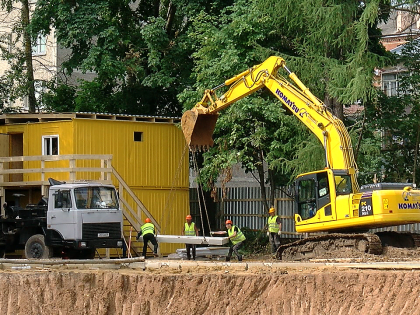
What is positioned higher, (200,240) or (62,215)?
(62,215)

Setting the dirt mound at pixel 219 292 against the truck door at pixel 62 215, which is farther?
the truck door at pixel 62 215

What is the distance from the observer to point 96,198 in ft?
83.4

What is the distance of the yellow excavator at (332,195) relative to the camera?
21.1 m

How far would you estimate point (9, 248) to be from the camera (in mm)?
26234

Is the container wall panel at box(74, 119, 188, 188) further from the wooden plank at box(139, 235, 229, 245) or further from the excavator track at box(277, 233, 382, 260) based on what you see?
the excavator track at box(277, 233, 382, 260)

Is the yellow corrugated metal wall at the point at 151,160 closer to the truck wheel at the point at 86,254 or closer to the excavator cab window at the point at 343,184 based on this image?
the truck wheel at the point at 86,254

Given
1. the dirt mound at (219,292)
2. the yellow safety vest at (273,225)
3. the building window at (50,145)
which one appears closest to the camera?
the dirt mound at (219,292)

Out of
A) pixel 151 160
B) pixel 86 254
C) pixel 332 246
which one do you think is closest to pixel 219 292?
pixel 332 246

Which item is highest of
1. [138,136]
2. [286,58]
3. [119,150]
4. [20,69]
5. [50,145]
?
[20,69]

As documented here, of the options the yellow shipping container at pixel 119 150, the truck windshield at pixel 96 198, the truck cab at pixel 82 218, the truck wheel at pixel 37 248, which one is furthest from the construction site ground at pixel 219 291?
the yellow shipping container at pixel 119 150

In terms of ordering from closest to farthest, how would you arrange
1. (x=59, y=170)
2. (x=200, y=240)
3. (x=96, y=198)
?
(x=200, y=240)
(x=96, y=198)
(x=59, y=170)

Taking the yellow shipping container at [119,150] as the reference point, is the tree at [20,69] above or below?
above

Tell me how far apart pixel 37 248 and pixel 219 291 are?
12.1 meters

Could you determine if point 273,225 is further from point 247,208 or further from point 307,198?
point 247,208
